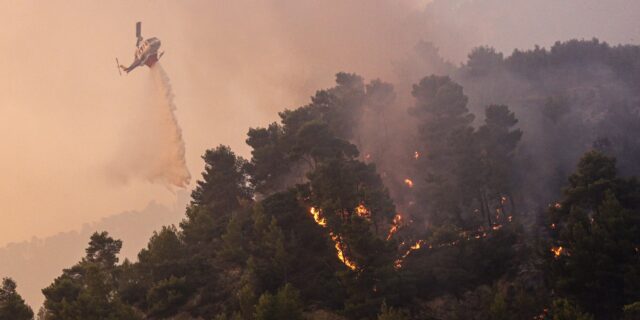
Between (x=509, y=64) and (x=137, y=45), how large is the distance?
76336 mm

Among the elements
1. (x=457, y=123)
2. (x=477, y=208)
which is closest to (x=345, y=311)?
(x=477, y=208)

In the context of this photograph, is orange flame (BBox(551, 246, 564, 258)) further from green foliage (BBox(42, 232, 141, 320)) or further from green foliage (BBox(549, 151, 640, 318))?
green foliage (BBox(42, 232, 141, 320))

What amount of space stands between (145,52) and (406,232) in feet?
134

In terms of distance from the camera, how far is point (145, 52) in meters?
62.9

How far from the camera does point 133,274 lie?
49625 mm

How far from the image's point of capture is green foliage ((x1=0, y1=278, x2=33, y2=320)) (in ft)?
125

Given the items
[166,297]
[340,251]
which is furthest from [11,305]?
[340,251]

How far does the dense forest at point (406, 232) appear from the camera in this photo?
34.2 meters

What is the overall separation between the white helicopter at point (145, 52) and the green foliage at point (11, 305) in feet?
111

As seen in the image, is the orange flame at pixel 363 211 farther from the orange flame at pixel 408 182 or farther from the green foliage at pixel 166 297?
the orange flame at pixel 408 182

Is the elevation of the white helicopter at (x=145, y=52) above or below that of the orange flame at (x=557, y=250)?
above

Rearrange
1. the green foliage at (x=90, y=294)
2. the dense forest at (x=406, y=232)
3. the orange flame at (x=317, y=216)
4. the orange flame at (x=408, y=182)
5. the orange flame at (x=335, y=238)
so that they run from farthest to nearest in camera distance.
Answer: the orange flame at (x=408, y=182) → the orange flame at (x=317, y=216) → the orange flame at (x=335, y=238) → the green foliage at (x=90, y=294) → the dense forest at (x=406, y=232)

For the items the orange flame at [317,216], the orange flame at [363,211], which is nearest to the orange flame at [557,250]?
the orange flame at [363,211]

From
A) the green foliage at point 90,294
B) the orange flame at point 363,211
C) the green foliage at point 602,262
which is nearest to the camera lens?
the green foliage at point 602,262
